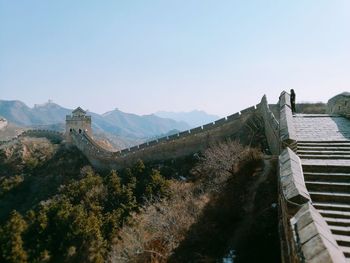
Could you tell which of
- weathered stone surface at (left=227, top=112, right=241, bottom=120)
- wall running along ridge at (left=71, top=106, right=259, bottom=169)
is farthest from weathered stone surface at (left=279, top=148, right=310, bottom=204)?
weathered stone surface at (left=227, top=112, right=241, bottom=120)

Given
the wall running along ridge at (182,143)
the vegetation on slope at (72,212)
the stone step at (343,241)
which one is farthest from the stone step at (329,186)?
the wall running along ridge at (182,143)

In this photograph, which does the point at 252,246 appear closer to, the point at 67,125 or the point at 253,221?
the point at 253,221

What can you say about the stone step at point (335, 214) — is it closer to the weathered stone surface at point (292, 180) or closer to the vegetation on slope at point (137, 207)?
the weathered stone surface at point (292, 180)

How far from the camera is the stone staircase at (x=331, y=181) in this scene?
5.41 metres

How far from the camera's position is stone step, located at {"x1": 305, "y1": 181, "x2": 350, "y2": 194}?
6.57 m

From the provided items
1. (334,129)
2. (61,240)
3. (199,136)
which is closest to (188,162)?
(199,136)

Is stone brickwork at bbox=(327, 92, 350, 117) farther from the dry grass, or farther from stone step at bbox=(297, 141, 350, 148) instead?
stone step at bbox=(297, 141, 350, 148)

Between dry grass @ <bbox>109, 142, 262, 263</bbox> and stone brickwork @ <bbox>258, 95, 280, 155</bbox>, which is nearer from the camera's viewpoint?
dry grass @ <bbox>109, 142, 262, 263</bbox>

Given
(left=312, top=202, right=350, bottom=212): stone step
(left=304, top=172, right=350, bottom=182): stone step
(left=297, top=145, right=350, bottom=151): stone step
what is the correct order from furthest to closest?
(left=297, top=145, right=350, bottom=151): stone step → (left=304, top=172, right=350, bottom=182): stone step → (left=312, top=202, right=350, bottom=212): stone step

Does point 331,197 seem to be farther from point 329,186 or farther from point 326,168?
point 326,168

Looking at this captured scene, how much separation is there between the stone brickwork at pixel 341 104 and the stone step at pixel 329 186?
23.5 ft

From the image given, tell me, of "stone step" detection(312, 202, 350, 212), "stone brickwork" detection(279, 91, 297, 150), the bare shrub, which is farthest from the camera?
the bare shrub

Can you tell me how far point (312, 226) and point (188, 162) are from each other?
887 inches

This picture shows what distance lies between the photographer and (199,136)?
2731cm
